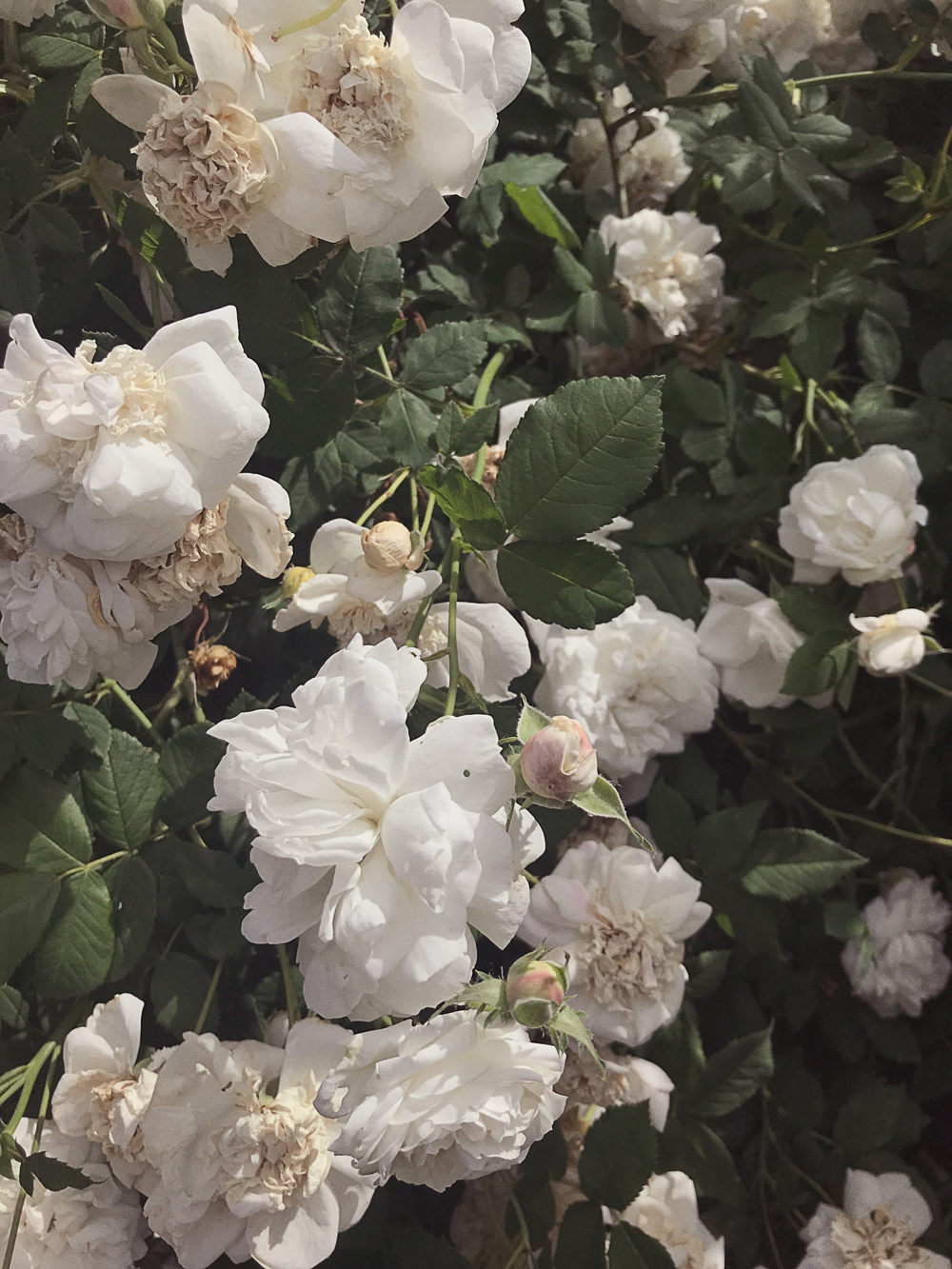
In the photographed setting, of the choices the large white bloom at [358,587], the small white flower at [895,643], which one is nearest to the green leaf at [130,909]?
the large white bloom at [358,587]

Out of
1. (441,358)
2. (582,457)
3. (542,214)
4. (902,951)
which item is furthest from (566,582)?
(902,951)

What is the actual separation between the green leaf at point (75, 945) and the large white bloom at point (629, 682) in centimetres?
48

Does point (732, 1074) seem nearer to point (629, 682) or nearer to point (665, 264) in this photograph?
point (629, 682)

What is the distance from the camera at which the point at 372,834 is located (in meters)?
0.53

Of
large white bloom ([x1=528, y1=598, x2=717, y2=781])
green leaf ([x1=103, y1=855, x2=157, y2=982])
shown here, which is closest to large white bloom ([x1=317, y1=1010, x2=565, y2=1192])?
green leaf ([x1=103, y1=855, x2=157, y2=982])

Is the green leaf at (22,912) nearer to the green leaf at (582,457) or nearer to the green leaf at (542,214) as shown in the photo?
the green leaf at (582,457)

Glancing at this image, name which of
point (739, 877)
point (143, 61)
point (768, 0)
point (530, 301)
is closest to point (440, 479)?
point (143, 61)

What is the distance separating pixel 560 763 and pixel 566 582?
0.67 feet

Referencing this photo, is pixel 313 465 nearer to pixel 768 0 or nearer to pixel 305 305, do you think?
pixel 305 305

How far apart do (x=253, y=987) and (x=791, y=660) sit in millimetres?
695

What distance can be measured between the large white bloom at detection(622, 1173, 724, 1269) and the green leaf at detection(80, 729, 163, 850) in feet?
2.19

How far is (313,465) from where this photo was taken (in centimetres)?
90

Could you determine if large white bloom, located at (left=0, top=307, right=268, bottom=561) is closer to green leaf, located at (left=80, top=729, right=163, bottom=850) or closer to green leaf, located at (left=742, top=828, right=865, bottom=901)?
green leaf, located at (left=80, top=729, right=163, bottom=850)

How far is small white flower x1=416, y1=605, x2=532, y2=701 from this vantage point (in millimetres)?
801
